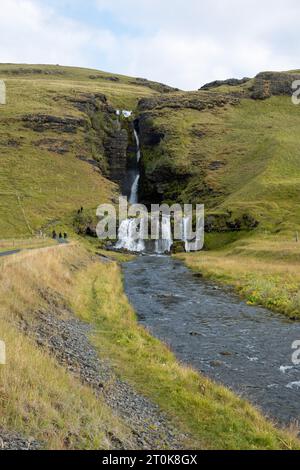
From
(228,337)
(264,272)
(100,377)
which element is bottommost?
(228,337)

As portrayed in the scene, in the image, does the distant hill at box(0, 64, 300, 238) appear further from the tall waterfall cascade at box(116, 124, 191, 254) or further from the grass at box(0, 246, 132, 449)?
the grass at box(0, 246, 132, 449)

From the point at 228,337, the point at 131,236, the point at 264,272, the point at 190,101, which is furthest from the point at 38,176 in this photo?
the point at 228,337

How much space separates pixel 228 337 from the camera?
24.5 metres

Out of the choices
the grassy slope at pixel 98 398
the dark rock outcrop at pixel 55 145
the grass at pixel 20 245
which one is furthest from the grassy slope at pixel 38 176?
the grassy slope at pixel 98 398

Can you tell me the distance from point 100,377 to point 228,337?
35.6 feet

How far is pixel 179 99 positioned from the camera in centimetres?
16625

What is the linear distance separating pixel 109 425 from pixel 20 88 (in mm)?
176931

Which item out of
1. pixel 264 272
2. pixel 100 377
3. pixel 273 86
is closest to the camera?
pixel 100 377

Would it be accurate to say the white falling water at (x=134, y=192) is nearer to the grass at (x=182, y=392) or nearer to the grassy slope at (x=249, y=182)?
the grassy slope at (x=249, y=182)

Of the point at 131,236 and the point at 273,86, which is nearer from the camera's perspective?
the point at 131,236

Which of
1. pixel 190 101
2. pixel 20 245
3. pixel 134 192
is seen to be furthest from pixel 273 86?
pixel 20 245

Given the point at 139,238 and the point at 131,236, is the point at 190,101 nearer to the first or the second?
the point at 131,236

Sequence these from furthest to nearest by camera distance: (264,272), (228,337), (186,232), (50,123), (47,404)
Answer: (50,123) < (186,232) < (264,272) < (228,337) < (47,404)

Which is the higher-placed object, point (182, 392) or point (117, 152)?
point (117, 152)
